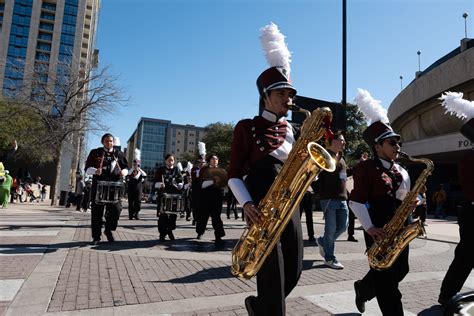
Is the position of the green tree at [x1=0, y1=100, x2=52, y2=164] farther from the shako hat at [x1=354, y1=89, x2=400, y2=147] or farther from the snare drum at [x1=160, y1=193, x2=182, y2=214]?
the shako hat at [x1=354, y1=89, x2=400, y2=147]

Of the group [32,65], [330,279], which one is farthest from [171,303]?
[32,65]

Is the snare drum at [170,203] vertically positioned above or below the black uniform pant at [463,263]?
above

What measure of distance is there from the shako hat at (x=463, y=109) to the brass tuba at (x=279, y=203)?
9.03ft

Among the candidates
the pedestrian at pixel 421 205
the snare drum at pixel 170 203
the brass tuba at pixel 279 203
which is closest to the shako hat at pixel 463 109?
the pedestrian at pixel 421 205

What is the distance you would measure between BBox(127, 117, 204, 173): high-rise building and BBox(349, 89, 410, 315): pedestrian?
430 ft

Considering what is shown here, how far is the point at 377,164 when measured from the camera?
3770mm

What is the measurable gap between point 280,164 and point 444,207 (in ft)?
98.6

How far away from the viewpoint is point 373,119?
4195mm

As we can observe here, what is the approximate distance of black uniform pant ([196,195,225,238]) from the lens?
7.97 metres

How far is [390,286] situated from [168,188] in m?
6.54

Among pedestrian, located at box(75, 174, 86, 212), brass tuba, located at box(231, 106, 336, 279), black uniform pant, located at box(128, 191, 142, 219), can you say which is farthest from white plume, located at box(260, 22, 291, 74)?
pedestrian, located at box(75, 174, 86, 212)

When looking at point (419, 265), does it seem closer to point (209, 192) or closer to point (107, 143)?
point (209, 192)

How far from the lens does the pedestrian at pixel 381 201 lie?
3383 millimetres

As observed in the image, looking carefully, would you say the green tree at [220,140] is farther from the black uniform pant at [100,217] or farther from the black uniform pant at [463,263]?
the black uniform pant at [463,263]
